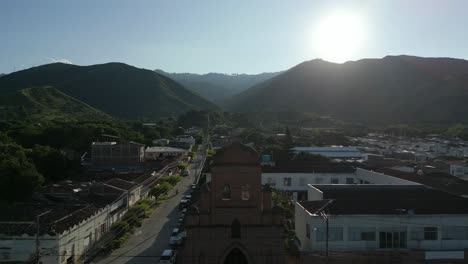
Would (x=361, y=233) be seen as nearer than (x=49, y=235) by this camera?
No

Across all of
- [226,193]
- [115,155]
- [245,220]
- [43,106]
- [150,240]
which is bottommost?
[150,240]

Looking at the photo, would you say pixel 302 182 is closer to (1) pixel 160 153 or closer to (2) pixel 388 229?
(2) pixel 388 229

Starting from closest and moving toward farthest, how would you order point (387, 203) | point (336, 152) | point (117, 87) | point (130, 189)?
point (387, 203) < point (130, 189) < point (336, 152) < point (117, 87)

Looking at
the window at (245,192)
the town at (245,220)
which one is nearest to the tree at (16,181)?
the town at (245,220)

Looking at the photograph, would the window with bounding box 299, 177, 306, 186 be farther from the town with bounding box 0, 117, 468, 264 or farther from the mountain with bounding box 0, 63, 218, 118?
the mountain with bounding box 0, 63, 218, 118

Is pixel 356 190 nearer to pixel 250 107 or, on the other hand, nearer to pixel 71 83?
pixel 250 107

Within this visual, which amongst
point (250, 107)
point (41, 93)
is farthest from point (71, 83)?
point (250, 107)

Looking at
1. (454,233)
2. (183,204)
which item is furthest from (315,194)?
(183,204)

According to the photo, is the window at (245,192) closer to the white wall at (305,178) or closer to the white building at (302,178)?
the white building at (302,178)

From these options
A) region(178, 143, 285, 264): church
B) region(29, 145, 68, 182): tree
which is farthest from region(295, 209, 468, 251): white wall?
region(29, 145, 68, 182): tree
